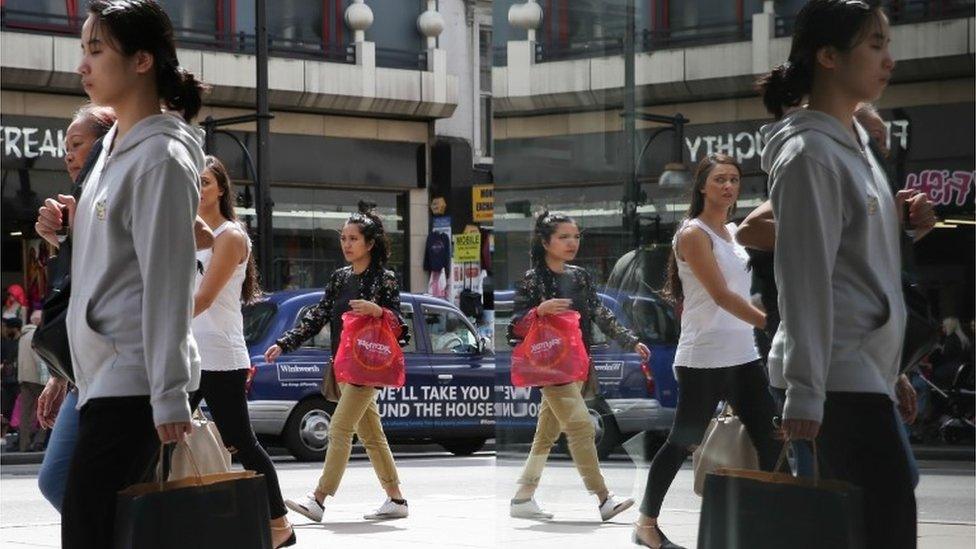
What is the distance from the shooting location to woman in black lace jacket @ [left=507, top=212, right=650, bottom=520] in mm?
4988

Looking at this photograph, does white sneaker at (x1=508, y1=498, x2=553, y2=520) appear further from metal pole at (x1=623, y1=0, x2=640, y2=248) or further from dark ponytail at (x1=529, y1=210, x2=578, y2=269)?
metal pole at (x1=623, y1=0, x2=640, y2=248)

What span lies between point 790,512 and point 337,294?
649cm

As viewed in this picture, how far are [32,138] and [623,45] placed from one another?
2066 cm

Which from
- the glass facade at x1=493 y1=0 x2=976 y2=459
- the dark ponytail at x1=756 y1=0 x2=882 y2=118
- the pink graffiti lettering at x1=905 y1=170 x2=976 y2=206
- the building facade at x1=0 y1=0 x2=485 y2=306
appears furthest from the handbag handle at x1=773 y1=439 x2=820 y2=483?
the building facade at x1=0 y1=0 x2=485 y2=306

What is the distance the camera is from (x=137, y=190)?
13.4ft

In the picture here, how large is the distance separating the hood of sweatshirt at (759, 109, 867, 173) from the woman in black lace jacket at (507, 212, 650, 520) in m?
0.90

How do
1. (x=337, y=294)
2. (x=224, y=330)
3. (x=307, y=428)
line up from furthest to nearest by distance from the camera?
(x=307, y=428) → (x=337, y=294) → (x=224, y=330)

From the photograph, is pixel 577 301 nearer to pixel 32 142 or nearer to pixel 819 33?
pixel 819 33

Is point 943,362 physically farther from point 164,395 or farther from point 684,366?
point 164,395

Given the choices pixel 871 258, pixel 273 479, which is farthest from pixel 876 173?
pixel 273 479

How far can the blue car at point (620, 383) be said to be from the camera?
446 cm

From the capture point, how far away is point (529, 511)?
5469mm

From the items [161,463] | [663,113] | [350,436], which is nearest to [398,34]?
[350,436]

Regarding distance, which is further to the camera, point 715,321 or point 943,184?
point 715,321
